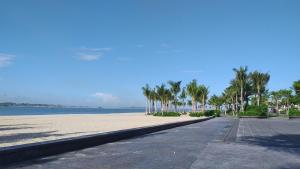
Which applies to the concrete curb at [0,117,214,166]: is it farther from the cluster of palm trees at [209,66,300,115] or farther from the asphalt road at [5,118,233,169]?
the cluster of palm trees at [209,66,300,115]

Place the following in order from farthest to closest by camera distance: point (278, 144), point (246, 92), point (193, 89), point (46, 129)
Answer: point (246, 92)
point (193, 89)
point (46, 129)
point (278, 144)

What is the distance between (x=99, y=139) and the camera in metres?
10.7

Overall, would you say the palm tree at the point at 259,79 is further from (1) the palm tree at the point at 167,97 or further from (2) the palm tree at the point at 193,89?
(1) the palm tree at the point at 167,97

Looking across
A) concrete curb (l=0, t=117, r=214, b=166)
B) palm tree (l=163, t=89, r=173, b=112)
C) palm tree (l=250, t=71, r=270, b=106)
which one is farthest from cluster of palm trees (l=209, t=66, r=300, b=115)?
concrete curb (l=0, t=117, r=214, b=166)

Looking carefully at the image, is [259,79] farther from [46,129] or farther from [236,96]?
[46,129]

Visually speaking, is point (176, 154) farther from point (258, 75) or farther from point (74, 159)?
point (258, 75)

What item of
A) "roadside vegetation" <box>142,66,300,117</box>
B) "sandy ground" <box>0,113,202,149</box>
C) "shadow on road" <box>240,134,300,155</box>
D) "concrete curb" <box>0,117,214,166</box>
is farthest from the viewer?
"roadside vegetation" <box>142,66,300,117</box>

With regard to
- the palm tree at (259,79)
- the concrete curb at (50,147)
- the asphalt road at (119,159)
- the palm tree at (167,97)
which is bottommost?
the asphalt road at (119,159)

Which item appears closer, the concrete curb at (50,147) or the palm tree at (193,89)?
the concrete curb at (50,147)

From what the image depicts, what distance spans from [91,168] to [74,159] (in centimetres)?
119

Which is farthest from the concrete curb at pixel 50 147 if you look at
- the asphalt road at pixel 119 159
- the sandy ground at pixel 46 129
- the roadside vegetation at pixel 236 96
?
the roadside vegetation at pixel 236 96

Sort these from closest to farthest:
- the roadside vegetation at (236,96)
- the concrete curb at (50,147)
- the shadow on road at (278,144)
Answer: the concrete curb at (50,147) → the shadow on road at (278,144) → the roadside vegetation at (236,96)

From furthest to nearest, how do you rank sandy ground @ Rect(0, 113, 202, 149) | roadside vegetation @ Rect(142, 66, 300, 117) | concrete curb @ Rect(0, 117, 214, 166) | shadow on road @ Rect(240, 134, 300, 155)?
roadside vegetation @ Rect(142, 66, 300, 117), sandy ground @ Rect(0, 113, 202, 149), shadow on road @ Rect(240, 134, 300, 155), concrete curb @ Rect(0, 117, 214, 166)

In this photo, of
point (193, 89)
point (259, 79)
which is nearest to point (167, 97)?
point (193, 89)
